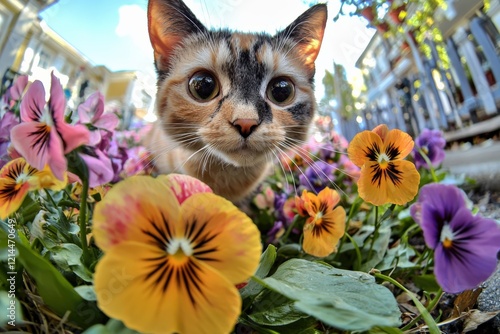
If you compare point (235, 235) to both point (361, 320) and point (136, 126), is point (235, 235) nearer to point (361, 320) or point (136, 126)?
point (361, 320)

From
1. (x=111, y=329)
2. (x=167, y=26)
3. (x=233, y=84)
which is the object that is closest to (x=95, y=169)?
(x=111, y=329)

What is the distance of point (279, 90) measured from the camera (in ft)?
2.64

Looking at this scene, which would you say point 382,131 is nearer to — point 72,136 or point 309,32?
point 72,136

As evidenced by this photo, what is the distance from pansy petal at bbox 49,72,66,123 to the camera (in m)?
0.29

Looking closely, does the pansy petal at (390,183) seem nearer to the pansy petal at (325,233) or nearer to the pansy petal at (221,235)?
the pansy petal at (325,233)

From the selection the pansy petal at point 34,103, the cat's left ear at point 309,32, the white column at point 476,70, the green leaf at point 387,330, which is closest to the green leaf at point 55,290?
the pansy petal at point 34,103

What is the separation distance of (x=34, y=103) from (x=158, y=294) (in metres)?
0.25

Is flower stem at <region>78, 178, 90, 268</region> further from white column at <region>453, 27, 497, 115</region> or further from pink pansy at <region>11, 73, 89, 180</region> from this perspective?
white column at <region>453, 27, 497, 115</region>

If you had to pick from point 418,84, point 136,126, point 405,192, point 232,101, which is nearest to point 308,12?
point 232,101

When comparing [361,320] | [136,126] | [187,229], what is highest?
[136,126]

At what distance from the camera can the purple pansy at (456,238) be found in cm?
29

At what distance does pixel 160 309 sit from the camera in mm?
232

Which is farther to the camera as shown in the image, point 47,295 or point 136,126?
point 136,126

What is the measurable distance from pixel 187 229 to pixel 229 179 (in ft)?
2.13
